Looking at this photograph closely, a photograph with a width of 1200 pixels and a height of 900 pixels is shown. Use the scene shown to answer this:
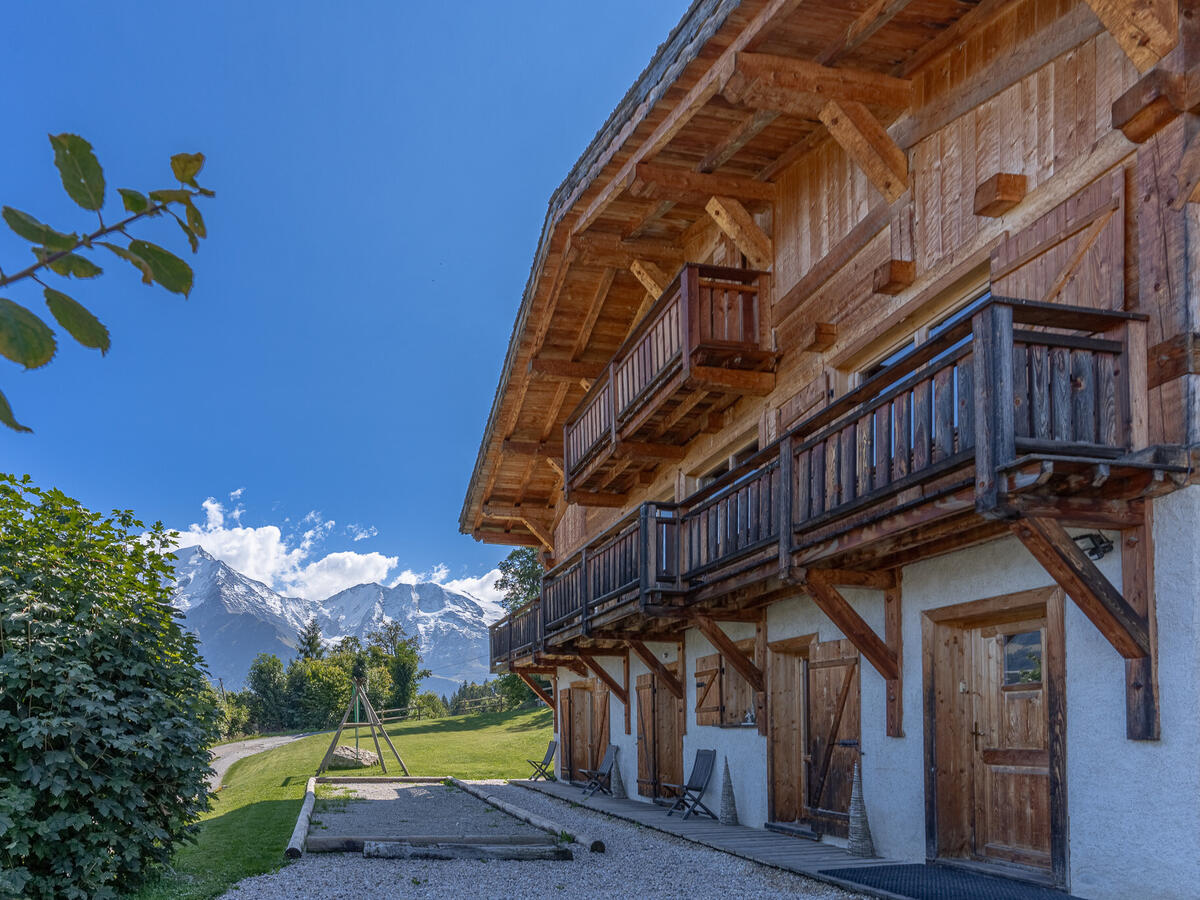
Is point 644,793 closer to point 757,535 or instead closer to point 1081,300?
point 757,535

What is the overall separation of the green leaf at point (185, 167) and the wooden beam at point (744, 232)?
12.4 meters

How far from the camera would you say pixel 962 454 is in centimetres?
704

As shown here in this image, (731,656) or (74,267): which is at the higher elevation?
(74,267)

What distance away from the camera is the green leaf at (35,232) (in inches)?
44.8

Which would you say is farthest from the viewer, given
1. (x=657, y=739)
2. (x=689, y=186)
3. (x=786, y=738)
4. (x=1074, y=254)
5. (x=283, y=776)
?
(x=283, y=776)

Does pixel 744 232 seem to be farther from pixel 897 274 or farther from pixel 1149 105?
pixel 1149 105

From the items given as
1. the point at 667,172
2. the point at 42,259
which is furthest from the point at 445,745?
the point at 42,259

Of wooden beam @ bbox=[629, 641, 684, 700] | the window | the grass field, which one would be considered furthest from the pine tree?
the window

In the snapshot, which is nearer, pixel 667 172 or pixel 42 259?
pixel 42 259

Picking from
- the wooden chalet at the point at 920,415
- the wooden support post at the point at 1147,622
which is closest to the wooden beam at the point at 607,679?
the wooden chalet at the point at 920,415

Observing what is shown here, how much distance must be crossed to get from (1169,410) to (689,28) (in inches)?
239

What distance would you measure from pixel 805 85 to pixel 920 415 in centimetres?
413

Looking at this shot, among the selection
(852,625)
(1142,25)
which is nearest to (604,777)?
(852,625)

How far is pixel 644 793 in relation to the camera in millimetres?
17609
